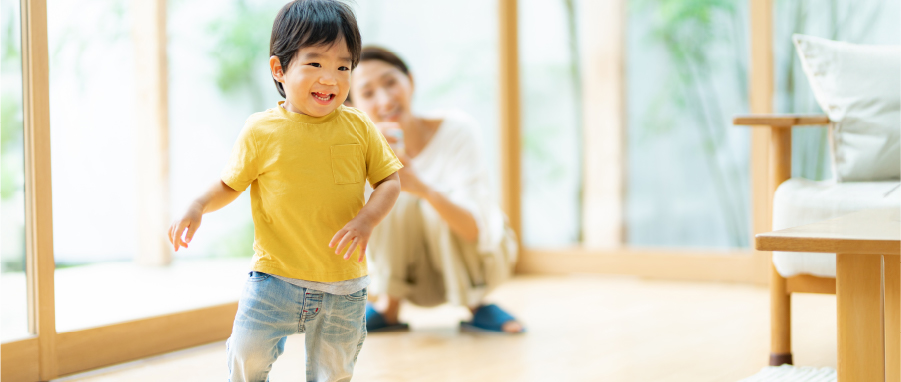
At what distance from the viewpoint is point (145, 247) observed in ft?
6.07

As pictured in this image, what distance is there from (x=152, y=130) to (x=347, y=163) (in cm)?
98

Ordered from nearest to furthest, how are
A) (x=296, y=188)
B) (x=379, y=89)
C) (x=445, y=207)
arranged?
(x=296, y=188), (x=445, y=207), (x=379, y=89)

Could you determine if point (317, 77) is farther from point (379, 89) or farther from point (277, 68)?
point (379, 89)

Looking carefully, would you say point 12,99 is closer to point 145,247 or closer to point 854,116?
point 145,247

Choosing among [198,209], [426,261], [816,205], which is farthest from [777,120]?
[198,209]

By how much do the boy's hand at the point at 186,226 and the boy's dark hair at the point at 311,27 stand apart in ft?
0.83

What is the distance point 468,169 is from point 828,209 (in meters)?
0.90

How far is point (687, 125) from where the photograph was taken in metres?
2.92

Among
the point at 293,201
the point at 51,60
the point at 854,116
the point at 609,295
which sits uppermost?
the point at 51,60

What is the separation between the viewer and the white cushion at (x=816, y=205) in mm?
1438

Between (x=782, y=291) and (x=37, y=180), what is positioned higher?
(x=37, y=180)

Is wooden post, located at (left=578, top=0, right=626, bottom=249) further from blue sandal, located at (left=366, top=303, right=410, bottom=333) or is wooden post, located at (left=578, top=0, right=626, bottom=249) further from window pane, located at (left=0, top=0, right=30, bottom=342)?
window pane, located at (left=0, top=0, right=30, bottom=342)

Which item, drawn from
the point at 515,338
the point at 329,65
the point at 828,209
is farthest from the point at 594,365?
the point at 329,65

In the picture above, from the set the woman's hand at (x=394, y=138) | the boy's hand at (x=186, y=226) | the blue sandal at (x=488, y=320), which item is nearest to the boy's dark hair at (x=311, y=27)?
the boy's hand at (x=186, y=226)
